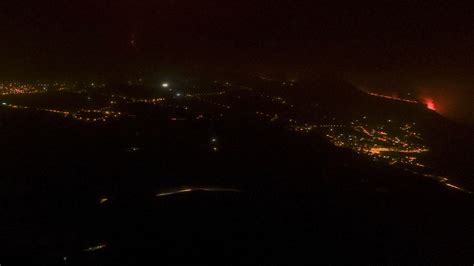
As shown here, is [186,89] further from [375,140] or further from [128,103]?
[375,140]

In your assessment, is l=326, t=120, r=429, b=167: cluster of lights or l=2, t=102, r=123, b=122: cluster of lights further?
l=326, t=120, r=429, b=167: cluster of lights

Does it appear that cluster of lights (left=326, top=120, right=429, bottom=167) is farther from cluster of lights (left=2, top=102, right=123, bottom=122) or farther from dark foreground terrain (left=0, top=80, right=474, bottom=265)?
cluster of lights (left=2, top=102, right=123, bottom=122)

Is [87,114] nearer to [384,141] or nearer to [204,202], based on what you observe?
[204,202]

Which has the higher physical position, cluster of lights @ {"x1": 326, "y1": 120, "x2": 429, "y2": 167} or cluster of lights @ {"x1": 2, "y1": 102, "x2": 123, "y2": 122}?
cluster of lights @ {"x1": 2, "y1": 102, "x2": 123, "y2": 122}

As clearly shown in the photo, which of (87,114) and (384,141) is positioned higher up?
(87,114)

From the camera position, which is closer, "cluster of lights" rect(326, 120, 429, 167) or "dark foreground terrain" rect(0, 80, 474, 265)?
"dark foreground terrain" rect(0, 80, 474, 265)

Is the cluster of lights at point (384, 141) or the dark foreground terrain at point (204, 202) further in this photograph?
the cluster of lights at point (384, 141)

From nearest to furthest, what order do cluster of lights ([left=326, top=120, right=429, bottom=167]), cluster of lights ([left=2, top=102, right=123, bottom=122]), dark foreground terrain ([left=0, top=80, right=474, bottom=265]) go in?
dark foreground terrain ([left=0, top=80, right=474, bottom=265]) → cluster of lights ([left=2, top=102, right=123, bottom=122]) → cluster of lights ([left=326, top=120, right=429, bottom=167])

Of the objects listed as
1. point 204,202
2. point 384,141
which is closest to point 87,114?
point 204,202

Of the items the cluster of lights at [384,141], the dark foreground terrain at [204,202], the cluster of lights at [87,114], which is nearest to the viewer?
the dark foreground terrain at [204,202]

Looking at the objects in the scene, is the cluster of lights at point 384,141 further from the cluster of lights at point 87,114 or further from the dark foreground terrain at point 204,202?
the cluster of lights at point 87,114

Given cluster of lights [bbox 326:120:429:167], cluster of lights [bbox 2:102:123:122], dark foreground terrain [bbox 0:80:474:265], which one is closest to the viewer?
dark foreground terrain [bbox 0:80:474:265]

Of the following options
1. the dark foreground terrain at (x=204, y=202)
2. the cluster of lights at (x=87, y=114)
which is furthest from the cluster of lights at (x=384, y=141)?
the cluster of lights at (x=87, y=114)

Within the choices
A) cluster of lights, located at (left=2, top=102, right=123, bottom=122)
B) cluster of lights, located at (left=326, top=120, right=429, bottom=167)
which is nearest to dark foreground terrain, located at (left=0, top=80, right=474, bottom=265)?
cluster of lights, located at (left=2, top=102, right=123, bottom=122)
